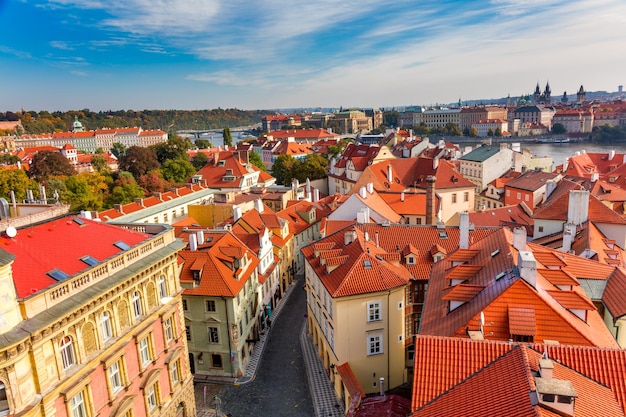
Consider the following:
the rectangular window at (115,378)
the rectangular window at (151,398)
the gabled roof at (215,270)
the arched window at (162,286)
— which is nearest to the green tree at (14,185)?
the gabled roof at (215,270)

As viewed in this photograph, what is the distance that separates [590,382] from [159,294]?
55.0ft

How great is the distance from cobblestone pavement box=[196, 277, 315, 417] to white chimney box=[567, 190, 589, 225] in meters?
21.3

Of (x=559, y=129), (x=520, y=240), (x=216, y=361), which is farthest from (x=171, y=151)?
(x=559, y=129)

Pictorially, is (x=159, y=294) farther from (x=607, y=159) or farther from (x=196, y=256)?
(x=607, y=159)

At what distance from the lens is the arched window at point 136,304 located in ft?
62.5

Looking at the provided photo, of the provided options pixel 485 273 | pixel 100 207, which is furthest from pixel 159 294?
pixel 100 207

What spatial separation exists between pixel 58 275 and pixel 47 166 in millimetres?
64001

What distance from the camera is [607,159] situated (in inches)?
2677

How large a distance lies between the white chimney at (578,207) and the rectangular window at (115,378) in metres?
29.7

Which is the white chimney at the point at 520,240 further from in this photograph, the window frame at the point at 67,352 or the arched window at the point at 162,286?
the window frame at the point at 67,352

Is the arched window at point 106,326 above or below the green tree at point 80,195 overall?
above

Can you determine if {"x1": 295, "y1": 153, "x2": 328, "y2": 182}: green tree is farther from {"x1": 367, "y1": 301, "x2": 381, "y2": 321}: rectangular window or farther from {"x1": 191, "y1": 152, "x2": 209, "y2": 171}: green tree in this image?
{"x1": 367, "y1": 301, "x2": 381, "y2": 321}: rectangular window

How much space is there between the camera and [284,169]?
86688 millimetres

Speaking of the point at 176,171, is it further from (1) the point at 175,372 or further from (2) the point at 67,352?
(2) the point at 67,352
